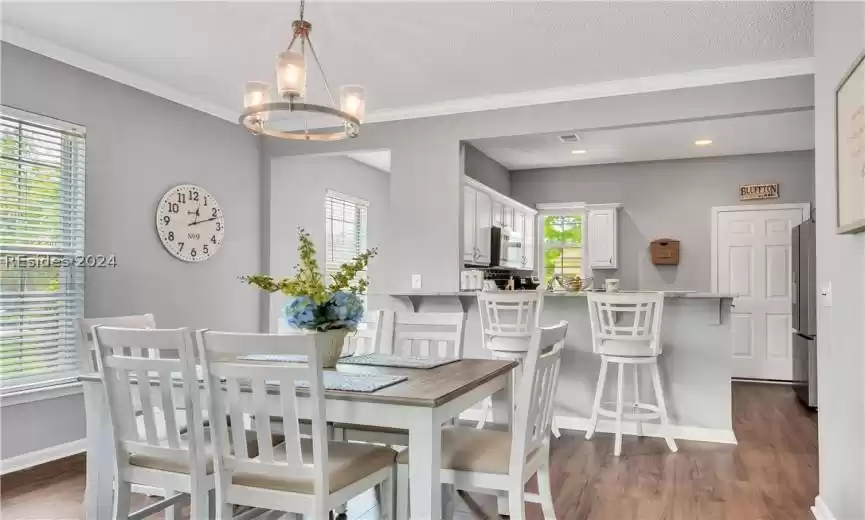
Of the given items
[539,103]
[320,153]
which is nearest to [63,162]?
[320,153]

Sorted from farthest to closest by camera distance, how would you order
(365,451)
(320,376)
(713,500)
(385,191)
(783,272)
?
(385,191)
(783,272)
(713,500)
(365,451)
(320,376)

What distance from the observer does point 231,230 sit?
211 inches

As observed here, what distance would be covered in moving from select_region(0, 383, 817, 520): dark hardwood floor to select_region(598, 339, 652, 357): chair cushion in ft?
2.07

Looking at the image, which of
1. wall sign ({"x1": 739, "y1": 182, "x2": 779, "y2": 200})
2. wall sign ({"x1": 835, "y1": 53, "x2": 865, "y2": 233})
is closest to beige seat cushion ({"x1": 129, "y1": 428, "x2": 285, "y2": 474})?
wall sign ({"x1": 835, "y1": 53, "x2": 865, "y2": 233})

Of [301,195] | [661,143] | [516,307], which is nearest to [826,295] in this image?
[516,307]

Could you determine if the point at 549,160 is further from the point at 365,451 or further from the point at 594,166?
the point at 365,451

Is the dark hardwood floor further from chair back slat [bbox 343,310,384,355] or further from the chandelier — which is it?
the chandelier

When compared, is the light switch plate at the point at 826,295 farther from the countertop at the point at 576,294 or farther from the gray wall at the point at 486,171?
the gray wall at the point at 486,171

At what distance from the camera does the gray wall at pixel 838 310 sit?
2.37 m

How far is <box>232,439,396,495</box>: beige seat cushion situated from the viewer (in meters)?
2.04

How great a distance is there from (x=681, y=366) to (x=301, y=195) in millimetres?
4062

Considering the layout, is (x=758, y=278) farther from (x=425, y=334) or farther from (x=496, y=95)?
(x=425, y=334)

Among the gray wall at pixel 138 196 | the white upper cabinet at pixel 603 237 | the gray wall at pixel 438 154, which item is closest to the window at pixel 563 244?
the white upper cabinet at pixel 603 237

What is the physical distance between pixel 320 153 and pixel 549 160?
9.42ft
